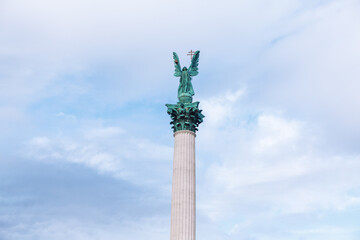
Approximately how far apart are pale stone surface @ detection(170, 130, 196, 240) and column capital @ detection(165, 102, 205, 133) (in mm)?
693

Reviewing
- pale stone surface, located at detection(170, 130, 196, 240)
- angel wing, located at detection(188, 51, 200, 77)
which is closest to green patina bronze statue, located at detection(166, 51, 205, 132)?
angel wing, located at detection(188, 51, 200, 77)

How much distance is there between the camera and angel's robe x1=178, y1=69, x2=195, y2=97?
5025 centimetres

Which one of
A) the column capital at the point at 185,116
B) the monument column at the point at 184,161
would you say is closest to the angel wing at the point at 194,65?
the monument column at the point at 184,161

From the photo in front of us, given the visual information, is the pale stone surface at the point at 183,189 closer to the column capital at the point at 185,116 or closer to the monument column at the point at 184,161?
the monument column at the point at 184,161

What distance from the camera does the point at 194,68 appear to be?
52.4m

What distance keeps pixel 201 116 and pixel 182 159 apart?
6.04 m

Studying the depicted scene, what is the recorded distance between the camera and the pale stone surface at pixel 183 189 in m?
42.0

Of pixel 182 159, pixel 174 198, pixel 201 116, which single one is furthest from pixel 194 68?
pixel 174 198

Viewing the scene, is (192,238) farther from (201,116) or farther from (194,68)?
(194,68)

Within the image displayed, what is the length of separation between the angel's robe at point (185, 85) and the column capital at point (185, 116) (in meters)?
2.02

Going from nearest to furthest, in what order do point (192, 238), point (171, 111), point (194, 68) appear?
point (192, 238)
point (171, 111)
point (194, 68)

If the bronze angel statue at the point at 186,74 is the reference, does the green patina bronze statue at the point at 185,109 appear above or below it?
below

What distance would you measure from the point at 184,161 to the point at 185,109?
5750 millimetres

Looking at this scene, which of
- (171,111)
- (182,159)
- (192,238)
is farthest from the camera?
(171,111)
